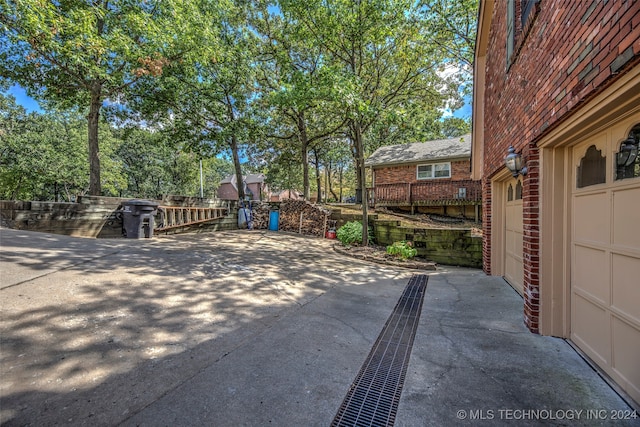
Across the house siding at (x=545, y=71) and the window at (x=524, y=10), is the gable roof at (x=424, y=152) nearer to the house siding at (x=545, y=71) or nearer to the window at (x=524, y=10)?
the house siding at (x=545, y=71)

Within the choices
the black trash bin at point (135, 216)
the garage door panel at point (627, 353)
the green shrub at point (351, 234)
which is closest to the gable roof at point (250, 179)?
the green shrub at point (351, 234)

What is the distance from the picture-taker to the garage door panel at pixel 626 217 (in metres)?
1.93

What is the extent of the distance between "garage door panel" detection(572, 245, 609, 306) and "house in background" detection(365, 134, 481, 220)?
9660mm

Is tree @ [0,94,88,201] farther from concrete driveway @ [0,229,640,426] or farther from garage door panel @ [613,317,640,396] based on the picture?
garage door panel @ [613,317,640,396]

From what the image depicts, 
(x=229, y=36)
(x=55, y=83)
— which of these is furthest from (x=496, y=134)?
(x=55, y=83)

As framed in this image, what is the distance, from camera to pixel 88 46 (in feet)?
28.4

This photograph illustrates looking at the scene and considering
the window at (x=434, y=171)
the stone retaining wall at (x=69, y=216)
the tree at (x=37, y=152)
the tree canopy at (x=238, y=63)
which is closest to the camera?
the stone retaining wall at (x=69, y=216)

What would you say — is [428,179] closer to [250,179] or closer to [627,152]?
[627,152]

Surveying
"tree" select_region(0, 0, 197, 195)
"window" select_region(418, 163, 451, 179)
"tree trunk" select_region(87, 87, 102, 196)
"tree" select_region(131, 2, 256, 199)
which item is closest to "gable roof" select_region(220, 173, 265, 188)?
"tree" select_region(131, 2, 256, 199)

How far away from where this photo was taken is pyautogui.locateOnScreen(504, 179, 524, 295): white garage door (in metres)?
4.37

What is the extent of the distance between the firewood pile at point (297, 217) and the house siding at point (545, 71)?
7.23 metres

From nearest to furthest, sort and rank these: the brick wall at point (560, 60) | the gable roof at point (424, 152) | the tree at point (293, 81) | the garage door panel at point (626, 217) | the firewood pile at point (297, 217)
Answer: the brick wall at point (560, 60)
the garage door panel at point (626, 217)
the tree at point (293, 81)
the firewood pile at point (297, 217)
the gable roof at point (424, 152)

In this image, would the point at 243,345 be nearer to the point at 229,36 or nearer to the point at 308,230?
the point at 308,230

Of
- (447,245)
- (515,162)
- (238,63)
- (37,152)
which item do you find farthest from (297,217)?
(37,152)
